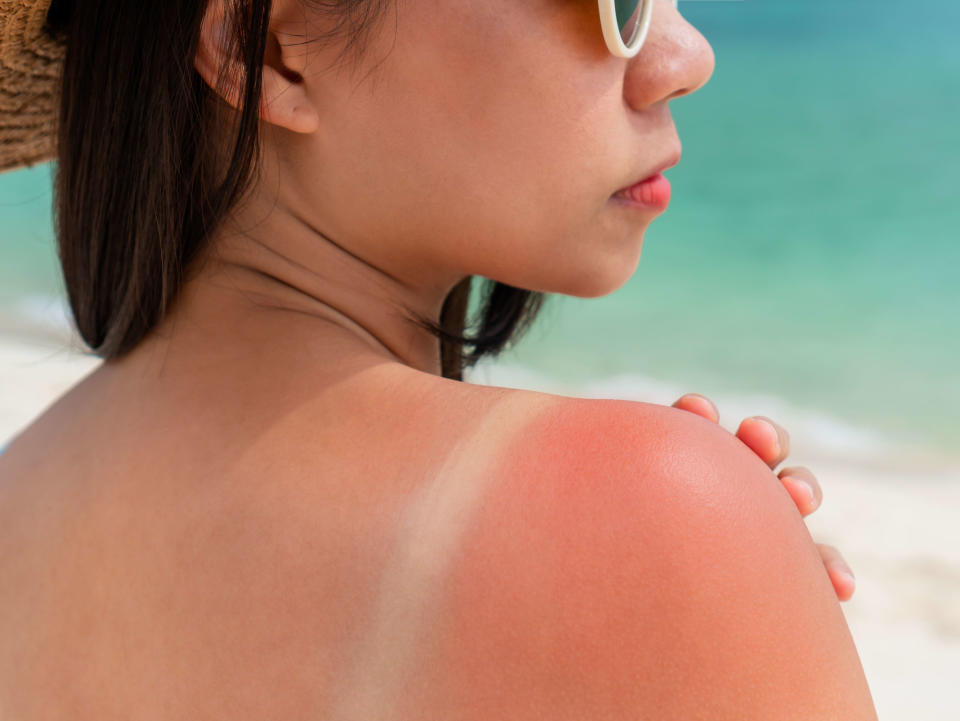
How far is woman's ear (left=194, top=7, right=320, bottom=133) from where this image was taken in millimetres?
933

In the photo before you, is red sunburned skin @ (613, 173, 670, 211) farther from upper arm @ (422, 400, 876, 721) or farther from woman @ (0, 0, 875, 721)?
upper arm @ (422, 400, 876, 721)

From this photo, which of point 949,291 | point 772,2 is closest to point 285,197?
point 949,291

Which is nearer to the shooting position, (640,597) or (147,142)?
(640,597)

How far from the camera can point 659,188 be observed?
1.06 metres

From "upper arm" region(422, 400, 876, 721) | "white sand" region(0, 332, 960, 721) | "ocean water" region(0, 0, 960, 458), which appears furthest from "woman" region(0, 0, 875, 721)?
"ocean water" region(0, 0, 960, 458)

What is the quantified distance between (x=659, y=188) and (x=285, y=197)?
1.34 feet

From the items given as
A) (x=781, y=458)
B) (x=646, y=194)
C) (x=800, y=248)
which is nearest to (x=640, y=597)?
(x=781, y=458)

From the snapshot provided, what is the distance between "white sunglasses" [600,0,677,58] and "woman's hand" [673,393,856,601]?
34cm

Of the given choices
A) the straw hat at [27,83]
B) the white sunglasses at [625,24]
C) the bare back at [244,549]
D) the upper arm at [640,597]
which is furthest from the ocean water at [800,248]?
the upper arm at [640,597]

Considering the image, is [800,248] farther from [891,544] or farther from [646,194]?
[646,194]

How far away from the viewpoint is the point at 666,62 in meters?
1.00

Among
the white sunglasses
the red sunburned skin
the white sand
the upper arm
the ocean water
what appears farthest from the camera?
the ocean water

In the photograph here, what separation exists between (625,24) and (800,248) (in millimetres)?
8555

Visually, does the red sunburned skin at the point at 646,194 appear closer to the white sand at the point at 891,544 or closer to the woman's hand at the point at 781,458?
the woman's hand at the point at 781,458
